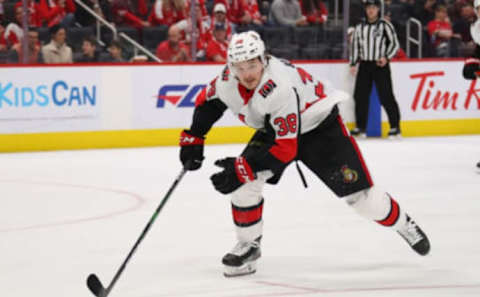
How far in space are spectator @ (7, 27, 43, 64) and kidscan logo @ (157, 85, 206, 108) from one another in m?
1.26

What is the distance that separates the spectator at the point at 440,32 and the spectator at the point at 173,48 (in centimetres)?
302

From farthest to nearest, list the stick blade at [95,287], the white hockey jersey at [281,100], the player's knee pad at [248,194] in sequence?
the player's knee pad at [248,194]
the white hockey jersey at [281,100]
the stick blade at [95,287]

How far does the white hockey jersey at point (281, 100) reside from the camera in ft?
12.5

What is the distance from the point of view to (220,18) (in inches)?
391

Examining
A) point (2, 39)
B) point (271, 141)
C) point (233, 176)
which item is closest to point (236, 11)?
point (2, 39)

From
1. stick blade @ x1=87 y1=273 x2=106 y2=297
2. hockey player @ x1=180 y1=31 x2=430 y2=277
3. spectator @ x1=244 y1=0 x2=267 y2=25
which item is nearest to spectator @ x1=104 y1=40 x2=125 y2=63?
spectator @ x1=244 y1=0 x2=267 y2=25

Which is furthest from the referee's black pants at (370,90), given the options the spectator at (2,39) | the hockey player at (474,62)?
the spectator at (2,39)

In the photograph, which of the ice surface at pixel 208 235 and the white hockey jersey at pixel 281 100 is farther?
the ice surface at pixel 208 235

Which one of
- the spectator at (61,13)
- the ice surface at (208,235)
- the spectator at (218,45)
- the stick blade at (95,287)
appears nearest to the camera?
the stick blade at (95,287)

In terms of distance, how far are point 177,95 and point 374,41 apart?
2152 mm

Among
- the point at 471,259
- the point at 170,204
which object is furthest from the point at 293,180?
the point at 471,259

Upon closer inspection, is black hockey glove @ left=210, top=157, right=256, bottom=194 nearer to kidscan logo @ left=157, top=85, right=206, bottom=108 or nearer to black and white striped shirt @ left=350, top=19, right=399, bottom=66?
kidscan logo @ left=157, top=85, right=206, bottom=108

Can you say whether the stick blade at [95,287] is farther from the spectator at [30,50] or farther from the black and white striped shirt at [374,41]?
the black and white striped shirt at [374,41]

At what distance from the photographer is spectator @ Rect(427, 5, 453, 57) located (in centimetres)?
1112
